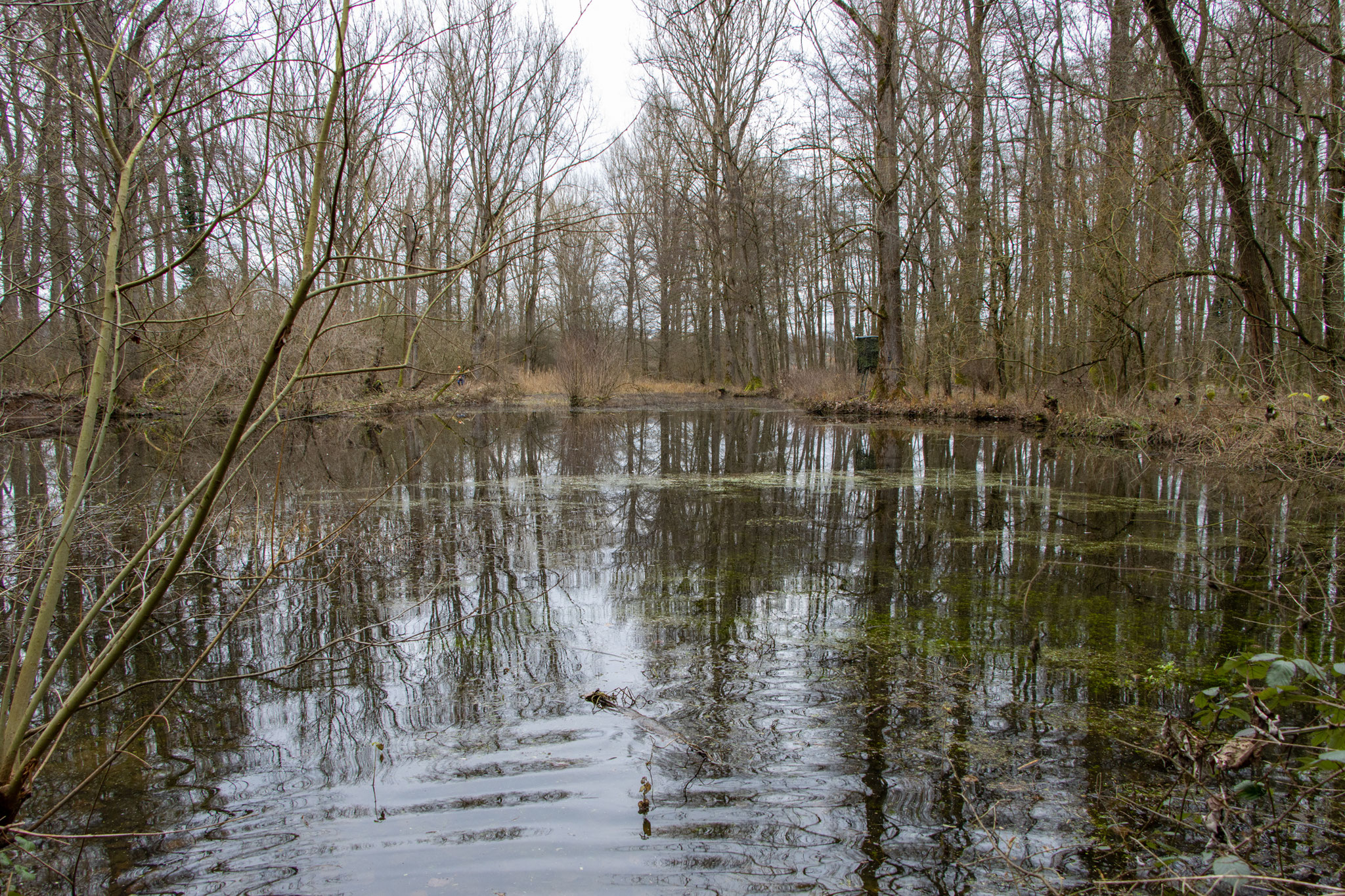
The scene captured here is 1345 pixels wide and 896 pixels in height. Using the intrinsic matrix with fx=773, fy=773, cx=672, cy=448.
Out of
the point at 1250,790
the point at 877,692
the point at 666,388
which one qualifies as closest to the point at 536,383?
the point at 666,388

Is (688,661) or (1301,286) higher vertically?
(1301,286)

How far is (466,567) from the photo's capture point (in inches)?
192

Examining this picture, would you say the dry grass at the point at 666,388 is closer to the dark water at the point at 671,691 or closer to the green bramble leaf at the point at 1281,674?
the dark water at the point at 671,691

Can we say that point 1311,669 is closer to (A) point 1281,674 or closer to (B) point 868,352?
(A) point 1281,674

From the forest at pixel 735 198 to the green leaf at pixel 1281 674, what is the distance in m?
1.65

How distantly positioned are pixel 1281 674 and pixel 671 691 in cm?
199

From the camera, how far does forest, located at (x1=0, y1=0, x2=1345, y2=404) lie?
80.4 inches

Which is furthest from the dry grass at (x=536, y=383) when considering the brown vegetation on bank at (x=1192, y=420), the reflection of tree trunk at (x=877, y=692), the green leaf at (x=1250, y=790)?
the green leaf at (x=1250, y=790)

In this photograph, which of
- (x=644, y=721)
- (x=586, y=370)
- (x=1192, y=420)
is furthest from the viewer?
(x=586, y=370)

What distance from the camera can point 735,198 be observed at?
24.4m

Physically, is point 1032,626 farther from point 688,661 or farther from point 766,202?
point 766,202

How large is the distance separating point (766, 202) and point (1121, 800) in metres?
22.2

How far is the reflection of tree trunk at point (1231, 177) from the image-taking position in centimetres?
799

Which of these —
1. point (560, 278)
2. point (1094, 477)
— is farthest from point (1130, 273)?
point (560, 278)
